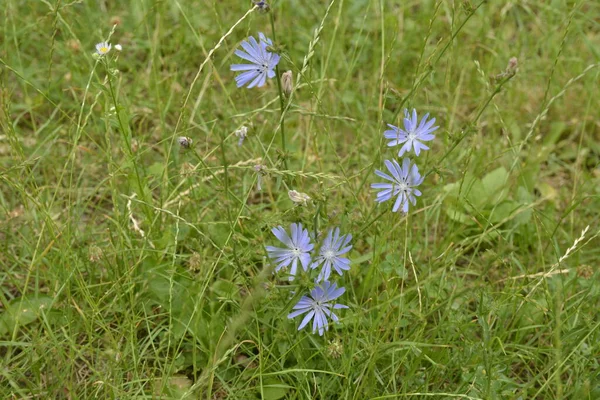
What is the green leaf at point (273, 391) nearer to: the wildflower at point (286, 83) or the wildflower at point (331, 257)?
the wildflower at point (331, 257)

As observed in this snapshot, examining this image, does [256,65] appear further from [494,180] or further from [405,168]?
[494,180]

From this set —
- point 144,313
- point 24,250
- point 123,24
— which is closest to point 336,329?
point 144,313

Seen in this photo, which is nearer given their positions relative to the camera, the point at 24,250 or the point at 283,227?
the point at 283,227

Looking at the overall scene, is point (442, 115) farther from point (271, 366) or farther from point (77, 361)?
point (77, 361)

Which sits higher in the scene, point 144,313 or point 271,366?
point 144,313

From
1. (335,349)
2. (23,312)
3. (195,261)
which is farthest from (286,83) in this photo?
(23,312)

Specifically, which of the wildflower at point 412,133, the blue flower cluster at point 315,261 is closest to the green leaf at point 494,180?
the wildflower at point 412,133

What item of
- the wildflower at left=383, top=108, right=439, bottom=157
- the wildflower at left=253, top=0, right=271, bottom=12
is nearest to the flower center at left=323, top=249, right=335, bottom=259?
the wildflower at left=383, top=108, right=439, bottom=157

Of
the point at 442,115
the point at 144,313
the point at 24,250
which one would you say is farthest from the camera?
the point at 442,115

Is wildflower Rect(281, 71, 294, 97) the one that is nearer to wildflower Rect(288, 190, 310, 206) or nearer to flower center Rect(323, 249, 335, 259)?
wildflower Rect(288, 190, 310, 206)
